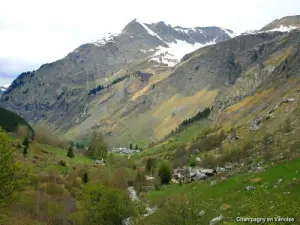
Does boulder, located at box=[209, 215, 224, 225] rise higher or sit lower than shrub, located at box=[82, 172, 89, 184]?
higher

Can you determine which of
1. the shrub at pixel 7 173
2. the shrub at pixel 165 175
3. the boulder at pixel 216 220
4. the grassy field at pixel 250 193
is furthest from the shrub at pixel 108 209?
the shrub at pixel 165 175

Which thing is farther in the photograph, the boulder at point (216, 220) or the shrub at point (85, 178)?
the shrub at point (85, 178)

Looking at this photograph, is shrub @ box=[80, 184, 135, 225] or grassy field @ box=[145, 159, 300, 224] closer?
grassy field @ box=[145, 159, 300, 224]

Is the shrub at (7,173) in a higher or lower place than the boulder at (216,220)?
higher

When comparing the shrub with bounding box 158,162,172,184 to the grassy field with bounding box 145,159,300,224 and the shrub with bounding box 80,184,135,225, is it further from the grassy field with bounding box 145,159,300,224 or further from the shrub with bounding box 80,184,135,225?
the shrub with bounding box 80,184,135,225

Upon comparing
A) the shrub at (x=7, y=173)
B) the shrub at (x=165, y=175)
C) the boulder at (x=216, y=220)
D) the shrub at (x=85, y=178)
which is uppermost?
the shrub at (x=7, y=173)

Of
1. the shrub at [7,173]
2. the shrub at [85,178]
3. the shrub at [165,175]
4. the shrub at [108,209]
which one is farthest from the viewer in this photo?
the shrub at [165,175]

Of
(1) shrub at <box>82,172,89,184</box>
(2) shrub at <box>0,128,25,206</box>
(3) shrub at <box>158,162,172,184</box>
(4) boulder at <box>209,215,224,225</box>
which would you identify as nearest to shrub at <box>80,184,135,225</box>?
(4) boulder at <box>209,215,224,225</box>

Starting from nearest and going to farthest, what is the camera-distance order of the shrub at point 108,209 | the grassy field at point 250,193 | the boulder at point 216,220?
the grassy field at point 250,193 → the boulder at point 216,220 → the shrub at point 108,209

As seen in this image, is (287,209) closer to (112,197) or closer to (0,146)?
(0,146)

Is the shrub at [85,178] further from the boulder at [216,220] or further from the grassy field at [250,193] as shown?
the boulder at [216,220]

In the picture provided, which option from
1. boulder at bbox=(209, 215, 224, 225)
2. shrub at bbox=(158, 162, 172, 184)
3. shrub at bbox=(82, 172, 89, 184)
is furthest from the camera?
shrub at bbox=(158, 162, 172, 184)

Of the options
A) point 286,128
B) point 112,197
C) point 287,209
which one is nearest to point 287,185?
point 287,209

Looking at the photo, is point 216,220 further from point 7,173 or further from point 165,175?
point 165,175
